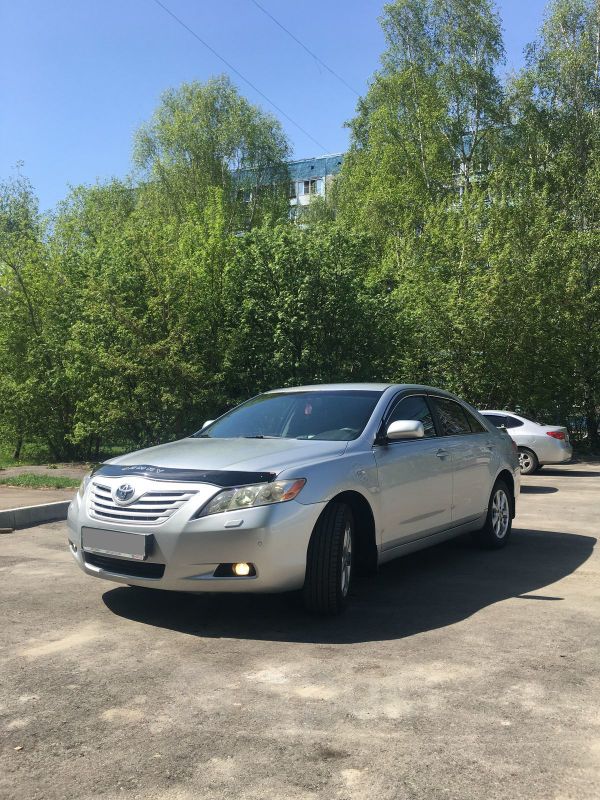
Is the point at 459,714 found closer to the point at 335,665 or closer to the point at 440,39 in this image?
the point at 335,665

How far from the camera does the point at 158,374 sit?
1794 cm

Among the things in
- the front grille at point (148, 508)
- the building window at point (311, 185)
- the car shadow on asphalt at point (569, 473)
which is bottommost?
the car shadow on asphalt at point (569, 473)

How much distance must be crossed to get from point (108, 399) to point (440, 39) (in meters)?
24.3

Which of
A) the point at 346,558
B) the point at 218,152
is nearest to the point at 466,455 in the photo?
the point at 346,558

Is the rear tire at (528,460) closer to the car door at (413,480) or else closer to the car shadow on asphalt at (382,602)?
the car shadow on asphalt at (382,602)

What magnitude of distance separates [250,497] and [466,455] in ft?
9.46

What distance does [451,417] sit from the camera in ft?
24.7

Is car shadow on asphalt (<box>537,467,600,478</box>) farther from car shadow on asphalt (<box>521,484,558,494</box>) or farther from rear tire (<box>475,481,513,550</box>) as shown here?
rear tire (<box>475,481,513,550</box>)

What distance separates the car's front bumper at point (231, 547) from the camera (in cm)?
495

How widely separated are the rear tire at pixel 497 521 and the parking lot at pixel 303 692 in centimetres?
120

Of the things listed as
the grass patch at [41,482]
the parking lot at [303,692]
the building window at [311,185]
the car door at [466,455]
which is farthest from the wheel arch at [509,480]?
the building window at [311,185]

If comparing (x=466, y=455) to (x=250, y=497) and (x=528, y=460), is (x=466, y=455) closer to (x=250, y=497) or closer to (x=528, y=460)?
(x=250, y=497)

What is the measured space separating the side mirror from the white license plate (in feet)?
6.42

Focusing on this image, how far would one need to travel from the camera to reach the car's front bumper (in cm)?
495
